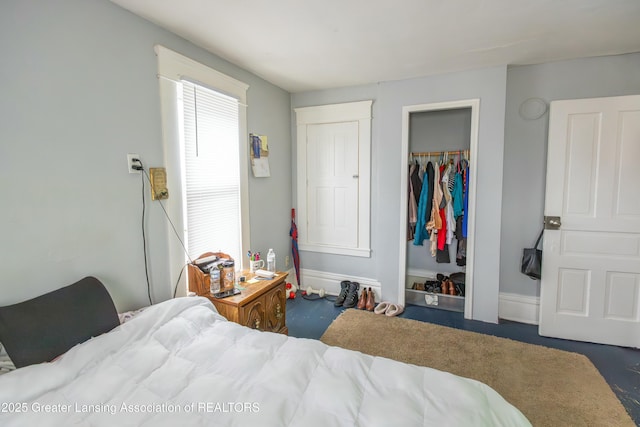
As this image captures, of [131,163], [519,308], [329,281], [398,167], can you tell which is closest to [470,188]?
[398,167]

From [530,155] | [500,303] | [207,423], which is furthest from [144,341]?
[530,155]

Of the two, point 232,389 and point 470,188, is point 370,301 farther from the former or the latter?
point 232,389

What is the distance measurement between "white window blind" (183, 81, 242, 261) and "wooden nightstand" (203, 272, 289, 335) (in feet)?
1.37

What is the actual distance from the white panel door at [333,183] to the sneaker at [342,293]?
439 millimetres

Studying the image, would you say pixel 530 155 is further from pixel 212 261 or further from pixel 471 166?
pixel 212 261

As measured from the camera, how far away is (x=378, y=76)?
300 centimetres

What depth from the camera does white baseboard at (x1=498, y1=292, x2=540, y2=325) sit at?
9.55 ft

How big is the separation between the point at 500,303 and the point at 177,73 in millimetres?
3518

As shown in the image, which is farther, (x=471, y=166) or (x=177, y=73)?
(x=471, y=166)

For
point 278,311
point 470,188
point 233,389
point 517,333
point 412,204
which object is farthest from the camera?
point 412,204

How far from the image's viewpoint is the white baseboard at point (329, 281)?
3.43 meters

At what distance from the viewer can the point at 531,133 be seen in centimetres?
283

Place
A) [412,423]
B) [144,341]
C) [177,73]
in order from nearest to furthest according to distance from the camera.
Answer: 1. [412,423]
2. [144,341]
3. [177,73]

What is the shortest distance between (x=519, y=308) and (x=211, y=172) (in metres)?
3.18
